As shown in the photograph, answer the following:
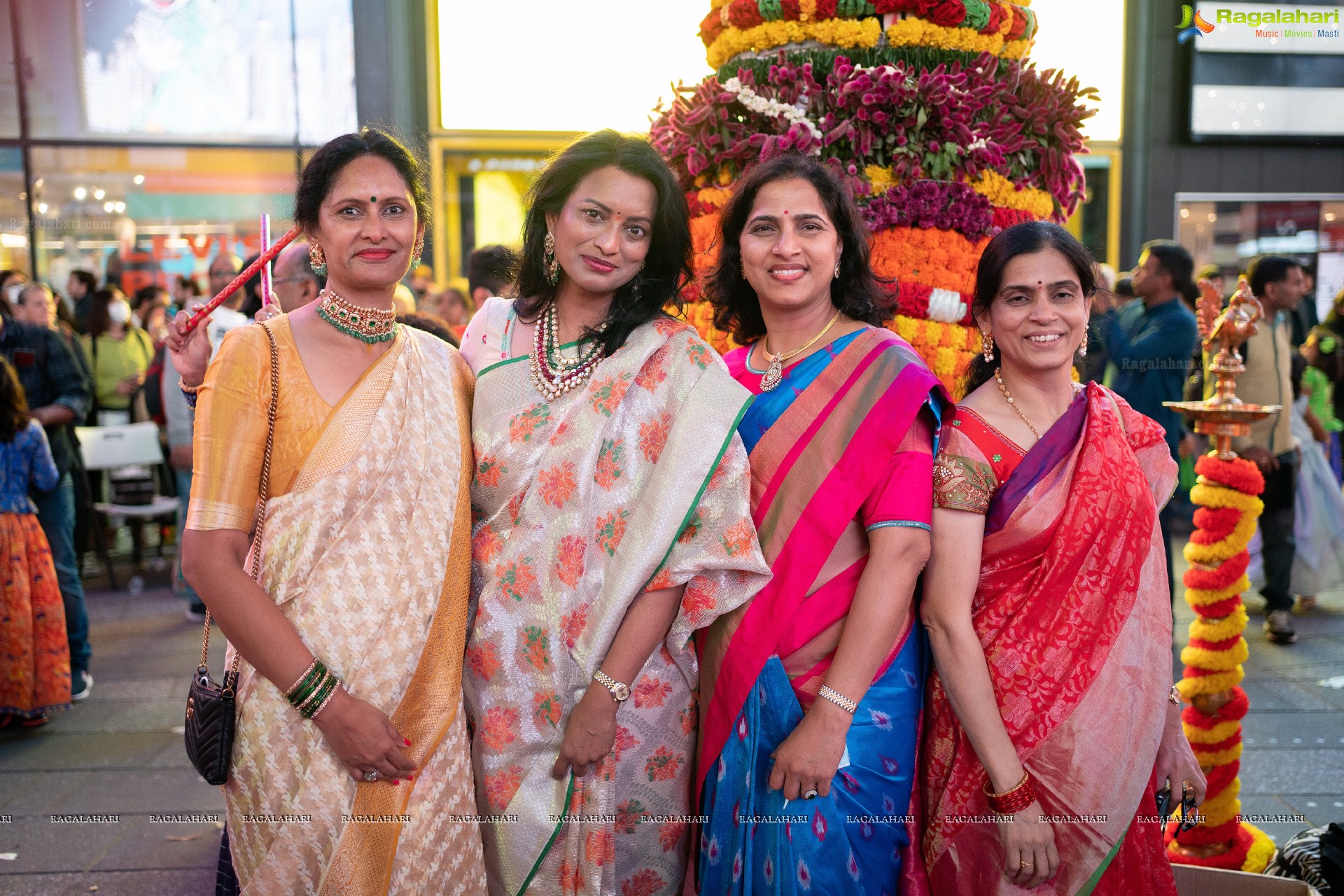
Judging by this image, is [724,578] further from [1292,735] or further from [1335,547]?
[1335,547]

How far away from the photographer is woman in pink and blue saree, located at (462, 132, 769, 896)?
6.21ft

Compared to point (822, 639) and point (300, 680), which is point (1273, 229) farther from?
point (300, 680)

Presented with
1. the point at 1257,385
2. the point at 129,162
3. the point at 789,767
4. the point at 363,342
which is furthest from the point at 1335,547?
the point at 129,162

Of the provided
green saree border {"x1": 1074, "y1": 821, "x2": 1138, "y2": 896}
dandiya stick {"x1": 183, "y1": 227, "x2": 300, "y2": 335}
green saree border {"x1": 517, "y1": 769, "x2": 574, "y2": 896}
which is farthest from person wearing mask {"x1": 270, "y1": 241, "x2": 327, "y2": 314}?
green saree border {"x1": 1074, "y1": 821, "x2": 1138, "y2": 896}

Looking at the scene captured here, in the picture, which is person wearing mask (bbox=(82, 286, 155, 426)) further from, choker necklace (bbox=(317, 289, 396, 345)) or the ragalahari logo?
the ragalahari logo

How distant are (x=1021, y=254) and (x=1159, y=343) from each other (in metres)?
3.43

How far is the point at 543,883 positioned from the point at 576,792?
21cm

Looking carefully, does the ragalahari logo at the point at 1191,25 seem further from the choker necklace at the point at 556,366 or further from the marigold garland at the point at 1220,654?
the choker necklace at the point at 556,366

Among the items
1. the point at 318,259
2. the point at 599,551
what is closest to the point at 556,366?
the point at 599,551

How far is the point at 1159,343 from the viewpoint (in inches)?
195

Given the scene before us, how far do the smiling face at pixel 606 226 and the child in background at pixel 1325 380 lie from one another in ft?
19.2

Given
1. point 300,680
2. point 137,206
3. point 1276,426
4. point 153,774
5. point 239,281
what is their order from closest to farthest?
point 300,680 → point 239,281 → point 153,774 → point 1276,426 → point 137,206

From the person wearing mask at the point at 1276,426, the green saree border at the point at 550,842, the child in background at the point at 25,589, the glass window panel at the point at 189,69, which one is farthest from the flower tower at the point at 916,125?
the glass window panel at the point at 189,69

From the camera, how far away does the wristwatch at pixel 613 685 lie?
1.87 m
